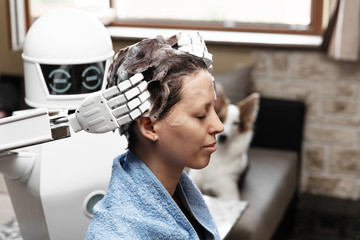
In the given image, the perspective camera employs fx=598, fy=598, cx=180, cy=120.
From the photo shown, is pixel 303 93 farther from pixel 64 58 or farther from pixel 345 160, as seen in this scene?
pixel 64 58

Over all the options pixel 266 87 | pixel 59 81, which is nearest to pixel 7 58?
pixel 266 87

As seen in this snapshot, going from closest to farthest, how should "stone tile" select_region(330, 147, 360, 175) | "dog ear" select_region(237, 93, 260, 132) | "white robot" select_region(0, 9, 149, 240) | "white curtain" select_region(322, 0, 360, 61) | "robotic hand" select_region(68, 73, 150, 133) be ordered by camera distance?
1. "robotic hand" select_region(68, 73, 150, 133)
2. "white robot" select_region(0, 9, 149, 240)
3. "dog ear" select_region(237, 93, 260, 132)
4. "white curtain" select_region(322, 0, 360, 61)
5. "stone tile" select_region(330, 147, 360, 175)

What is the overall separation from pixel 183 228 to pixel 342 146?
231 cm

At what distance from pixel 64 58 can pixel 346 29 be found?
6.55ft

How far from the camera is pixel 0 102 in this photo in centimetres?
302

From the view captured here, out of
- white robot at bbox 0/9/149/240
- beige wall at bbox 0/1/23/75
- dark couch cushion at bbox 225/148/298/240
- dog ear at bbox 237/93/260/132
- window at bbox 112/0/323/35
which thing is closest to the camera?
white robot at bbox 0/9/149/240

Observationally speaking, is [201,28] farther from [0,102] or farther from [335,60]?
[0,102]

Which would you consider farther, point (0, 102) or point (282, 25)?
point (282, 25)

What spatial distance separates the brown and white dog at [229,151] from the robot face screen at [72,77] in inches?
47.5

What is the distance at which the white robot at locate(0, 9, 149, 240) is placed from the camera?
1.11 metres

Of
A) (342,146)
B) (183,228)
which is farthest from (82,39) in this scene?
(342,146)

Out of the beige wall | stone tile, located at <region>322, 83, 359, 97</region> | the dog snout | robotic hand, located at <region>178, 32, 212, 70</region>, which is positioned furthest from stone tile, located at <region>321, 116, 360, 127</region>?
robotic hand, located at <region>178, 32, 212, 70</region>

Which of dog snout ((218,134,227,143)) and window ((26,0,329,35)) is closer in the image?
dog snout ((218,134,227,143))

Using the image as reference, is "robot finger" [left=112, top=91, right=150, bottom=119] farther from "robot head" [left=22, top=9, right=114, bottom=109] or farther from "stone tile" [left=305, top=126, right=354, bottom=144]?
"stone tile" [left=305, top=126, right=354, bottom=144]
